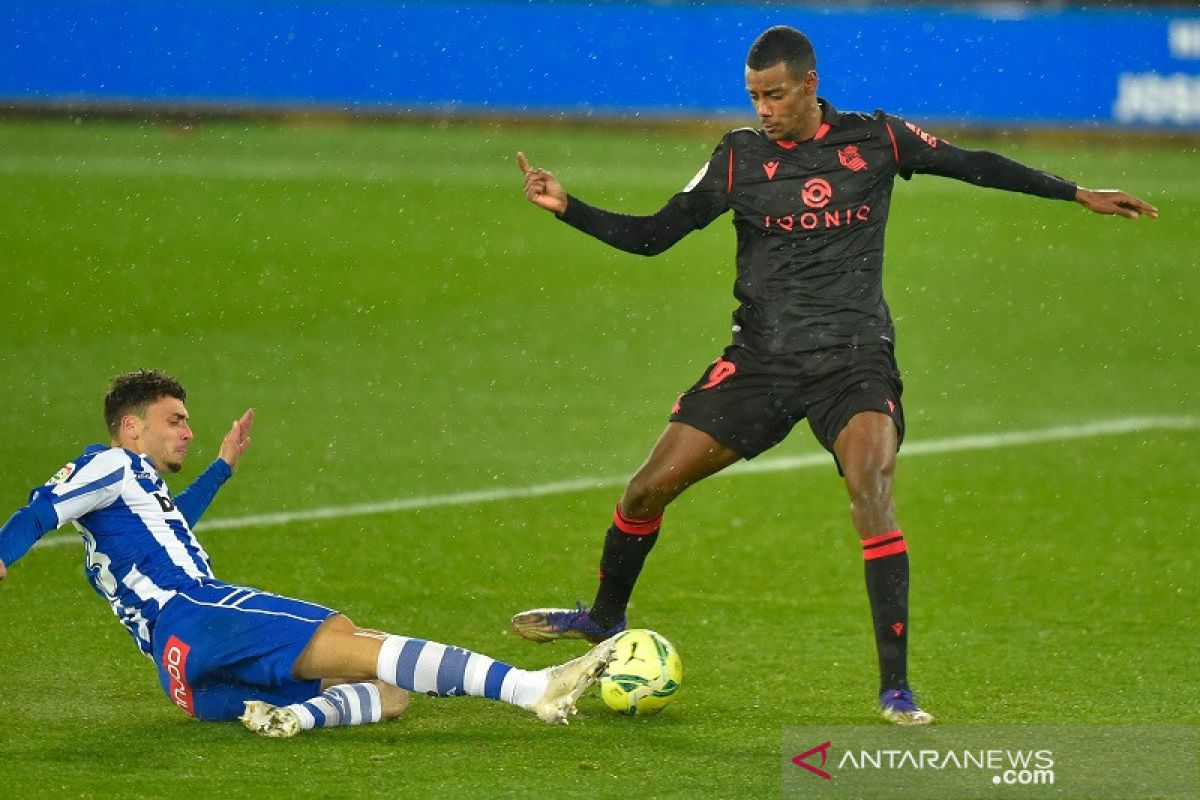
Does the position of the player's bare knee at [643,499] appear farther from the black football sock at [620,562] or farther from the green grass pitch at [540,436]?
the green grass pitch at [540,436]

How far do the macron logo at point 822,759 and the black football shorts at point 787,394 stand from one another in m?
1.11

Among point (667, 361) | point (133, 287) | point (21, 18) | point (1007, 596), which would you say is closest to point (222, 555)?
point (1007, 596)

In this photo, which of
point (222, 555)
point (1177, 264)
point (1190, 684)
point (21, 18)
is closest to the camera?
point (1190, 684)

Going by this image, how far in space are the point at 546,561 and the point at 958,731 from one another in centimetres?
304

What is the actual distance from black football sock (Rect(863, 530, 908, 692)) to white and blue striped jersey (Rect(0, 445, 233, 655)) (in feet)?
6.97

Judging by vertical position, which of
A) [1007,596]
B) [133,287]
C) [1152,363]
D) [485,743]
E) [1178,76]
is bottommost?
[485,743]

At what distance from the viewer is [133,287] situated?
16.3m

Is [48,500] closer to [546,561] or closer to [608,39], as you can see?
[546,561]

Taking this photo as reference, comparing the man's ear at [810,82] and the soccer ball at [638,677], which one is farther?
the man's ear at [810,82]

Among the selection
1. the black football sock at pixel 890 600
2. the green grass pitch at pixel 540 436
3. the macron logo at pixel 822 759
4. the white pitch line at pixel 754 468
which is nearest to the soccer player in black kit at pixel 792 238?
the black football sock at pixel 890 600

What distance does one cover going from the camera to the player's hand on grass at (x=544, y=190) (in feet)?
22.4

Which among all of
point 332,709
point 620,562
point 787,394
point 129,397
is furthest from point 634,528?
point 129,397

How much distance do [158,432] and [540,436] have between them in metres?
5.31

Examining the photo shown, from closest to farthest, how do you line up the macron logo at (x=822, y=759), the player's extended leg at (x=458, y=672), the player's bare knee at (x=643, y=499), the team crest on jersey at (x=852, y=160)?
1. the macron logo at (x=822, y=759)
2. the player's extended leg at (x=458, y=672)
3. the team crest on jersey at (x=852, y=160)
4. the player's bare knee at (x=643, y=499)
